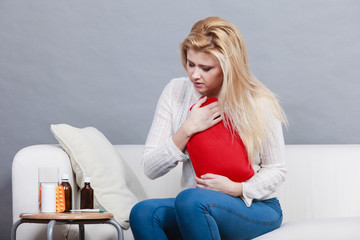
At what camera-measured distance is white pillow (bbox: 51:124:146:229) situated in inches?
89.8

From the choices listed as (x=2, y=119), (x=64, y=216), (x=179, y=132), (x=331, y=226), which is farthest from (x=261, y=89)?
(x=2, y=119)

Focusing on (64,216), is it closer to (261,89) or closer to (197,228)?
(197,228)

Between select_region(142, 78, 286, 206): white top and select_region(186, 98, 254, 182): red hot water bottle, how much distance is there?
0.05 metres

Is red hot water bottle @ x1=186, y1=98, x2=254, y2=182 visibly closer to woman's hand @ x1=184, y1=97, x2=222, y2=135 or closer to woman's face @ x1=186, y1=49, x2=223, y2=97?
woman's hand @ x1=184, y1=97, x2=222, y2=135

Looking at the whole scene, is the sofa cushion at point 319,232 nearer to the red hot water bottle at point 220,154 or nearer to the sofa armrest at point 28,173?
the red hot water bottle at point 220,154

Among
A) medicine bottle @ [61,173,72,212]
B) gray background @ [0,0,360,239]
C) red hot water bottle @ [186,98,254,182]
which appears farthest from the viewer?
gray background @ [0,0,360,239]

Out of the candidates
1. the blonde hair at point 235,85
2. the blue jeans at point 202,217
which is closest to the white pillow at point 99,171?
the blue jeans at point 202,217

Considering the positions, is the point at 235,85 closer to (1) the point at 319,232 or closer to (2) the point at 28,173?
(1) the point at 319,232

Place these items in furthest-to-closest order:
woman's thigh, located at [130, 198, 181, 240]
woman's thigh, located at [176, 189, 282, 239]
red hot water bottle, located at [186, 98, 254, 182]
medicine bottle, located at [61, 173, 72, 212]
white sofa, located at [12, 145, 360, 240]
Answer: white sofa, located at [12, 145, 360, 240] → medicine bottle, located at [61, 173, 72, 212] → red hot water bottle, located at [186, 98, 254, 182] → woman's thigh, located at [130, 198, 181, 240] → woman's thigh, located at [176, 189, 282, 239]

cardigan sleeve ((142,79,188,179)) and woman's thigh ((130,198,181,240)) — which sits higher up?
cardigan sleeve ((142,79,188,179))

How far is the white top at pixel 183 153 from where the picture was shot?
78.0 inches

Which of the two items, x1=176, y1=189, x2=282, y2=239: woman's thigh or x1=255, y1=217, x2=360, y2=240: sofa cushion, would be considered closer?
x1=176, y1=189, x2=282, y2=239: woman's thigh

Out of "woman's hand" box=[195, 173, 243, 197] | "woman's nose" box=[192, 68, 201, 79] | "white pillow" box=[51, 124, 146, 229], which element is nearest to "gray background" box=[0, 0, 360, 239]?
"white pillow" box=[51, 124, 146, 229]

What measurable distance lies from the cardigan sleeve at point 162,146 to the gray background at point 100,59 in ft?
3.15
